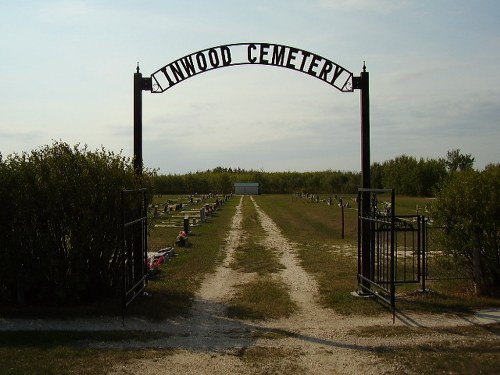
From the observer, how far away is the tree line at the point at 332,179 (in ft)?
275

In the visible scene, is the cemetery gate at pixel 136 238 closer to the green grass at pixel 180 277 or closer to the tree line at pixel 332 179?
the green grass at pixel 180 277

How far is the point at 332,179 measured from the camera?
101438 millimetres

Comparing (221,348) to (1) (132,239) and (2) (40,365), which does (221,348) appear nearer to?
(2) (40,365)

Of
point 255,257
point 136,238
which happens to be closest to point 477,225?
point 136,238

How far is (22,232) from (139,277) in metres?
2.32

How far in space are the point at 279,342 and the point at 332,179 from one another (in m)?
95.0

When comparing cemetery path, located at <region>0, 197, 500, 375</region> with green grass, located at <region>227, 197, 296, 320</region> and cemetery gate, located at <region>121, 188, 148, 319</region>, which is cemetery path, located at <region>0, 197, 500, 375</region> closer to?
green grass, located at <region>227, 197, 296, 320</region>

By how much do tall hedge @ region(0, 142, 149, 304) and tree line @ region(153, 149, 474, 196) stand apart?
7280 centimetres

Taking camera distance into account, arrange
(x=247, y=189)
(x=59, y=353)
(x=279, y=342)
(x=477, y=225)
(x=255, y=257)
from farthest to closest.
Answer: (x=247, y=189)
(x=255, y=257)
(x=477, y=225)
(x=279, y=342)
(x=59, y=353)

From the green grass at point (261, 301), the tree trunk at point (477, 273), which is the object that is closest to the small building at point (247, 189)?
the green grass at point (261, 301)

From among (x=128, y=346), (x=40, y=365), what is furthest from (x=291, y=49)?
(x=40, y=365)

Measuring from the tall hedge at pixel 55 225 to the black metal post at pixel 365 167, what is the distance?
466 cm

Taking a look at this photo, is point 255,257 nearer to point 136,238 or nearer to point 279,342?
point 136,238

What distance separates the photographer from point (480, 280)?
1048 cm
